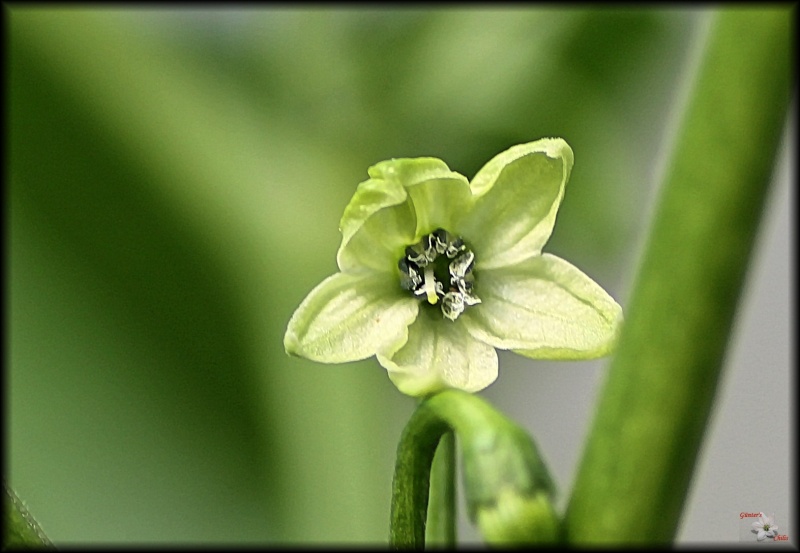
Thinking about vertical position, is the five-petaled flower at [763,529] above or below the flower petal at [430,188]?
below

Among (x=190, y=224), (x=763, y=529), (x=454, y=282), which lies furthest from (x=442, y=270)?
(x=190, y=224)

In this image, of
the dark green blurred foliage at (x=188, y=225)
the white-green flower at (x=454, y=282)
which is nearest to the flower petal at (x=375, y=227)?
the white-green flower at (x=454, y=282)

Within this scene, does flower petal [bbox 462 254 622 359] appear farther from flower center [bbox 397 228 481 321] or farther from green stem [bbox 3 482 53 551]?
green stem [bbox 3 482 53 551]

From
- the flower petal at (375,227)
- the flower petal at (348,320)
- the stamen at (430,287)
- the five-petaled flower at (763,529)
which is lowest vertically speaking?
the five-petaled flower at (763,529)

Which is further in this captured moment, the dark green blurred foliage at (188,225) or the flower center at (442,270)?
the dark green blurred foliage at (188,225)

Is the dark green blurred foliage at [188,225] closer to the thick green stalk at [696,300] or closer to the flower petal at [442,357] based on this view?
the flower petal at [442,357]

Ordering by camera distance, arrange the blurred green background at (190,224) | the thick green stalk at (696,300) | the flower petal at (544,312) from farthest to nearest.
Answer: the blurred green background at (190,224)
the flower petal at (544,312)
the thick green stalk at (696,300)
